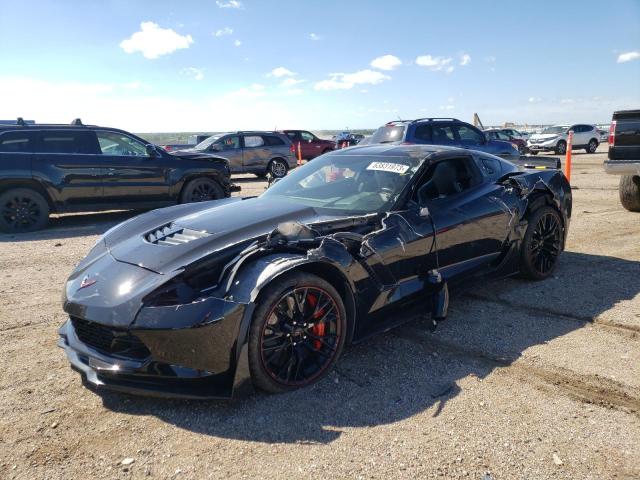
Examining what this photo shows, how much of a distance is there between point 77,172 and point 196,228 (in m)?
5.84

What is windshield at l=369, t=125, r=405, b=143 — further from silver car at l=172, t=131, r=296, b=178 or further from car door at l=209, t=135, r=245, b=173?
car door at l=209, t=135, r=245, b=173

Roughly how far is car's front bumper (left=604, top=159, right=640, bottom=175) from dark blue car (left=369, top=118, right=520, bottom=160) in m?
2.87

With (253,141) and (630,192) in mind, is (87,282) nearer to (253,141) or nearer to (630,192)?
(630,192)

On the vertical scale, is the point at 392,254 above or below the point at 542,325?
Answer: above

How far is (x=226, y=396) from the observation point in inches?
102

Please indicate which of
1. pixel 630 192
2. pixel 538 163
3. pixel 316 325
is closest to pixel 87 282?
pixel 316 325

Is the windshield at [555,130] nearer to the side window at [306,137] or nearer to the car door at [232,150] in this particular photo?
the side window at [306,137]

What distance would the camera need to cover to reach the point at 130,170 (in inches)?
340

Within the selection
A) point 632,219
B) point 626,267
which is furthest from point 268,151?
point 626,267

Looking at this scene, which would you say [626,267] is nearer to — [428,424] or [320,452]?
[428,424]

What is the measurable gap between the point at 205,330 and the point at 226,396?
0.38m

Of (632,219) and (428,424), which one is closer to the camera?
(428,424)

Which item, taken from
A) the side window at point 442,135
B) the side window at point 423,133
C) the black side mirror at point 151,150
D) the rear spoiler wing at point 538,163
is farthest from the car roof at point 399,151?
the side window at point 442,135

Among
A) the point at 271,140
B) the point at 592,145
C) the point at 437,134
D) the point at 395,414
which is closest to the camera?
the point at 395,414
